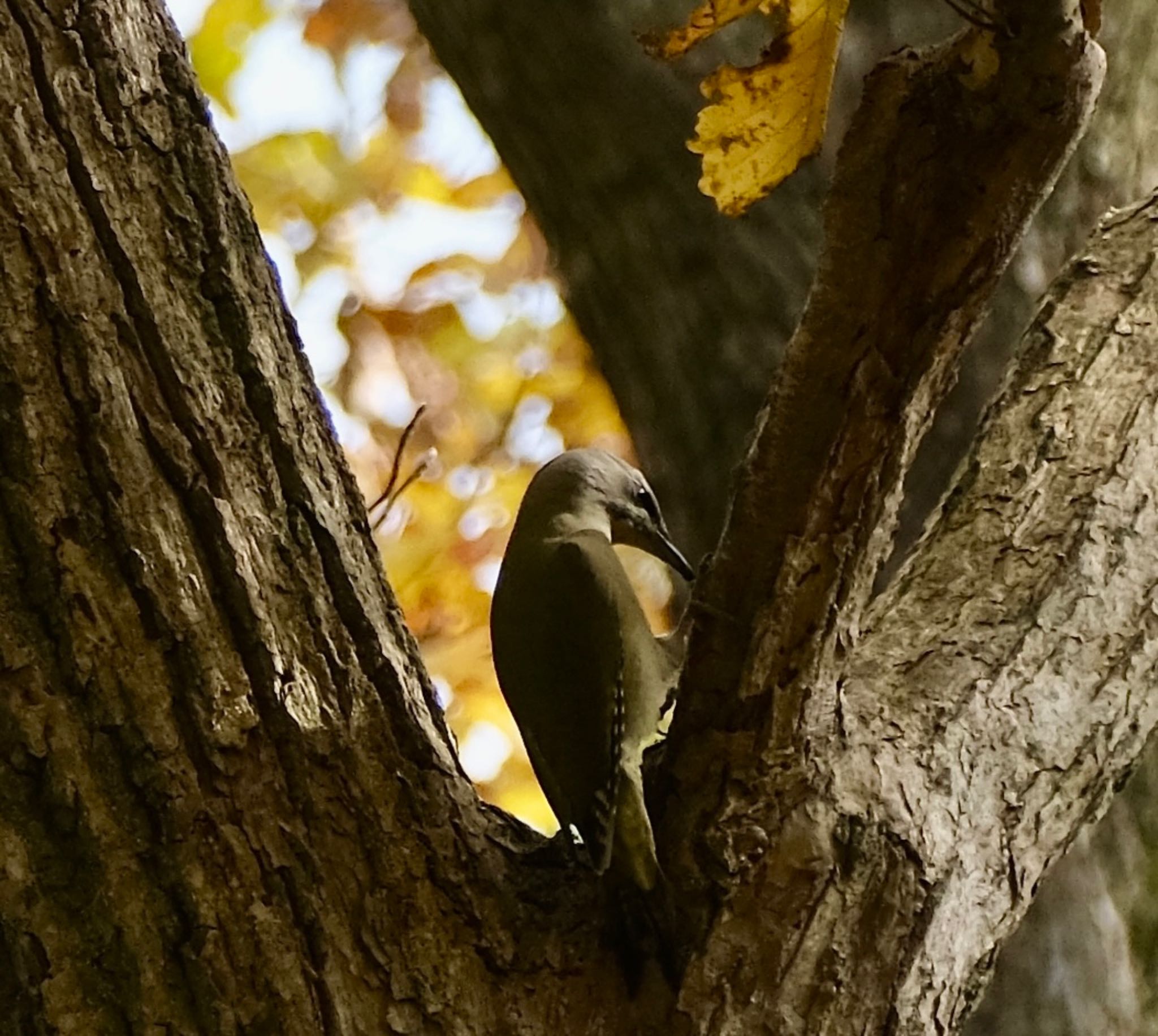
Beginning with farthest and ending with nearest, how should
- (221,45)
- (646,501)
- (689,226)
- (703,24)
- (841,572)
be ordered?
(221,45), (689,226), (646,501), (841,572), (703,24)

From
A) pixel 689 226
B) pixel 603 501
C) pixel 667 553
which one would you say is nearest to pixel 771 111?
pixel 603 501

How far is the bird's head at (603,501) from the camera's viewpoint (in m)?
2.07

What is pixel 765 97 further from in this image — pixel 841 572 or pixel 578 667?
pixel 578 667

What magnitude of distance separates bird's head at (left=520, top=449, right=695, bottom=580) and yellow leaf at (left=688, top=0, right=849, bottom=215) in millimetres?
817

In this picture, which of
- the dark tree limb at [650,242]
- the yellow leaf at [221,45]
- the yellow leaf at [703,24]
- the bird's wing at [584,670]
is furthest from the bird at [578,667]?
the yellow leaf at [221,45]

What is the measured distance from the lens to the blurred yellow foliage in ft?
3.80

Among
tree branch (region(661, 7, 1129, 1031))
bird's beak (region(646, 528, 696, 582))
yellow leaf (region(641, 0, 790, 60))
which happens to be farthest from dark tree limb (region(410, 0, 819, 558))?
yellow leaf (region(641, 0, 790, 60))

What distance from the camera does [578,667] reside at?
1.76m

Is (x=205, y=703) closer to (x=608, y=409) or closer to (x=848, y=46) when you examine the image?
(x=848, y=46)

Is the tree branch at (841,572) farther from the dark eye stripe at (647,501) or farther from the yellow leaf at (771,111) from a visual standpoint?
the dark eye stripe at (647,501)

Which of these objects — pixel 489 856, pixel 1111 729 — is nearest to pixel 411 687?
pixel 489 856

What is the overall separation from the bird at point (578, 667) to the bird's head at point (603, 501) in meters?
0.02

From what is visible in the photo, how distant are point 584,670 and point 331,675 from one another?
0.43m

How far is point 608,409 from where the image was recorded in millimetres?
3215
